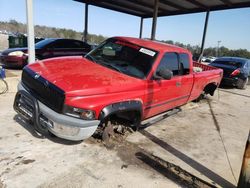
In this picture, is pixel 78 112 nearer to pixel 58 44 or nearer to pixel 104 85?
pixel 104 85

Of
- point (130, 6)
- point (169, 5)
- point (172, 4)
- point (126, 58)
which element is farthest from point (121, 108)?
point (130, 6)

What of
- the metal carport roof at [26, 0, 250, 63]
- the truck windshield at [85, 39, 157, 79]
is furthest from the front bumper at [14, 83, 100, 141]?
the metal carport roof at [26, 0, 250, 63]

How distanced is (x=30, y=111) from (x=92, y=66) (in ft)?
4.44


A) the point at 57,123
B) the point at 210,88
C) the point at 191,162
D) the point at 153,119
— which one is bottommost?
the point at 191,162

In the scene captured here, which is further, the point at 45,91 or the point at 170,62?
the point at 170,62

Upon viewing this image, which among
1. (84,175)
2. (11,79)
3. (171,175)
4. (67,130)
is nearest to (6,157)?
(67,130)

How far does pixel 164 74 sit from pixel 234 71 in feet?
25.5

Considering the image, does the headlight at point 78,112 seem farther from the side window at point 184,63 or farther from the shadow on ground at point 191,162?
the side window at point 184,63

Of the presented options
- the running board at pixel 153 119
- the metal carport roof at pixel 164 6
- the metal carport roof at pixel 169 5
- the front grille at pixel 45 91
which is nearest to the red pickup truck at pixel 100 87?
the front grille at pixel 45 91

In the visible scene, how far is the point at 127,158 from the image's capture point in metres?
3.68

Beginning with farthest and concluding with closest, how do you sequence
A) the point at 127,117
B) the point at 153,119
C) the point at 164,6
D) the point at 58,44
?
1. the point at 164,6
2. the point at 58,44
3. the point at 153,119
4. the point at 127,117

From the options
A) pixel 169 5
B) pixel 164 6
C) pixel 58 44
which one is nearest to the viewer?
pixel 58 44

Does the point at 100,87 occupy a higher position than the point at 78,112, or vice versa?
the point at 100,87

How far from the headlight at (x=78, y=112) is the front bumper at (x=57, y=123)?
5 cm
